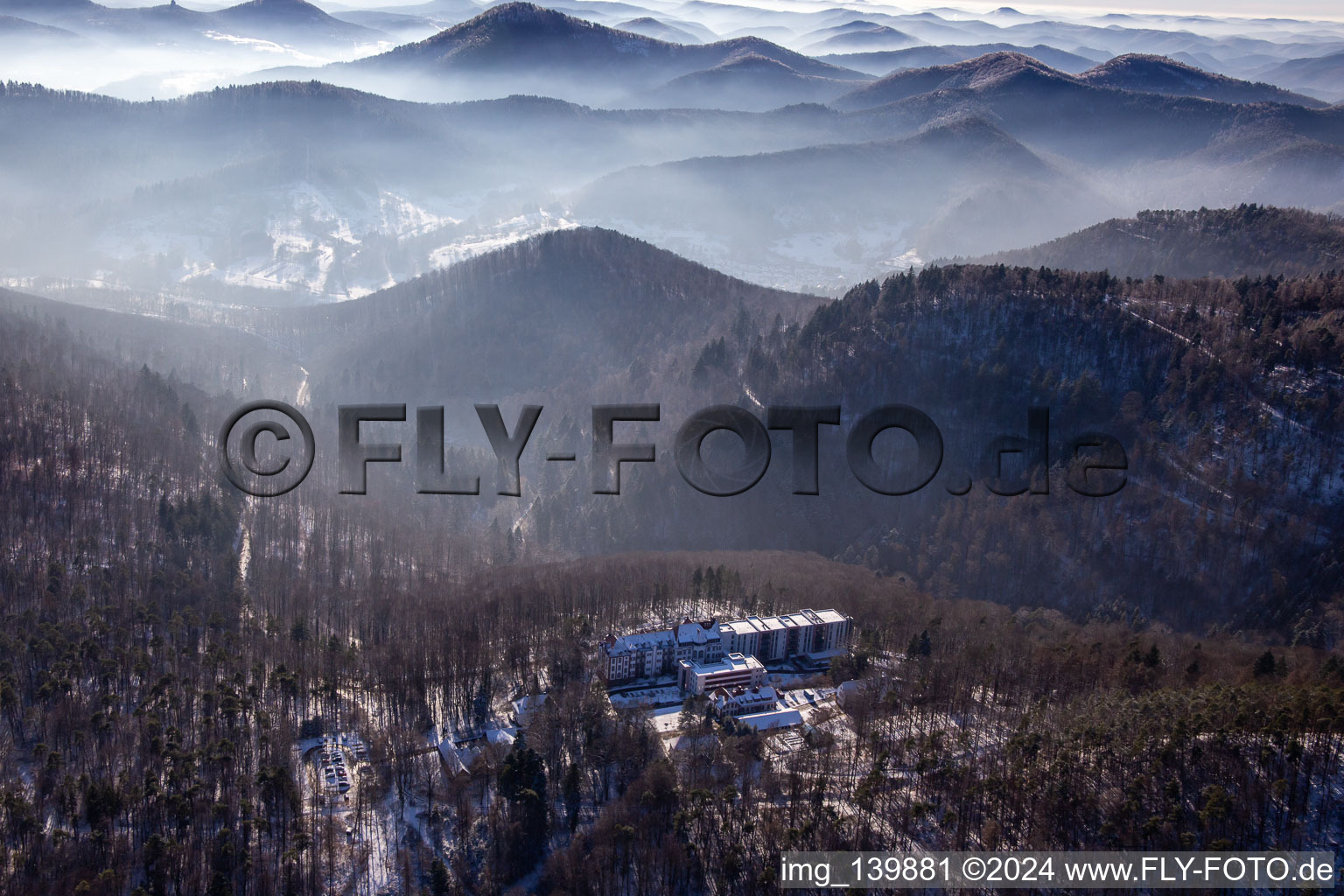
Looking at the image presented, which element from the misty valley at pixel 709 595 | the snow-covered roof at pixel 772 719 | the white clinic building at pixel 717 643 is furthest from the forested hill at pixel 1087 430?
the snow-covered roof at pixel 772 719

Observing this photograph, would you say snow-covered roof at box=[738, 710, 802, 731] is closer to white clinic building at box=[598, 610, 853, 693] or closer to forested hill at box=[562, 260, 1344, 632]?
white clinic building at box=[598, 610, 853, 693]

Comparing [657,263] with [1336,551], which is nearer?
[1336,551]

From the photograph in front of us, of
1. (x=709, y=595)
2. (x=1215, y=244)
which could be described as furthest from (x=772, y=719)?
(x=1215, y=244)

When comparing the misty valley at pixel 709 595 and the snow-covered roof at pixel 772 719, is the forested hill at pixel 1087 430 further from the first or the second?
the snow-covered roof at pixel 772 719

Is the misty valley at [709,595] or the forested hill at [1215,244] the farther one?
the forested hill at [1215,244]

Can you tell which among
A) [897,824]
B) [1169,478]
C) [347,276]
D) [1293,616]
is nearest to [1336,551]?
[1293,616]

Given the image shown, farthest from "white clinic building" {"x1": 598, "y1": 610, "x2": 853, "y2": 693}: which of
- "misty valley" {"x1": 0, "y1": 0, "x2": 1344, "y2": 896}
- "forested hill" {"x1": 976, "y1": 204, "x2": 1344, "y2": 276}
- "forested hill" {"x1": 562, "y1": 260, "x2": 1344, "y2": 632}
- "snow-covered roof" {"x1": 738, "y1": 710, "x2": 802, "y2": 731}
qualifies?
"forested hill" {"x1": 976, "y1": 204, "x2": 1344, "y2": 276}

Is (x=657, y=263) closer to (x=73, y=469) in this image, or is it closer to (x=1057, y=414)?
(x=1057, y=414)

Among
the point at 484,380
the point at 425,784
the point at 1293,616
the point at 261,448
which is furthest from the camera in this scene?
the point at 484,380

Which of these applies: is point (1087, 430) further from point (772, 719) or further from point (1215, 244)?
point (1215, 244)
